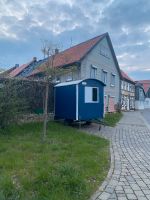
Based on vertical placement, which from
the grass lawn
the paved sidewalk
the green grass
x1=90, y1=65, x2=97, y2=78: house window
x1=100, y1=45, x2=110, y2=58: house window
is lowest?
the paved sidewalk

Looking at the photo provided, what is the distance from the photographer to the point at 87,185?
17.2 ft

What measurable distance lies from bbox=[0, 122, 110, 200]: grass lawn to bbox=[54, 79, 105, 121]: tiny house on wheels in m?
4.73

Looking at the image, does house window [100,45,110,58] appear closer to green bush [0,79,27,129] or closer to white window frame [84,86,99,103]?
white window frame [84,86,99,103]

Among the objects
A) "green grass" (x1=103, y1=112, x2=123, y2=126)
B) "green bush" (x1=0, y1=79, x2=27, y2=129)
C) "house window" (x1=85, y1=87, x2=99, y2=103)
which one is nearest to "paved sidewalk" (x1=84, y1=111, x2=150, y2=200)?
"green bush" (x1=0, y1=79, x2=27, y2=129)

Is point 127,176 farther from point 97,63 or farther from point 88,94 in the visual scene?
point 97,63

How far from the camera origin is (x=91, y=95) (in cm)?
1561

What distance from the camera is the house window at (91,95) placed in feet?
50.3

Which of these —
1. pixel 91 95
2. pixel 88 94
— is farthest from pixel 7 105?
pixel 91 95

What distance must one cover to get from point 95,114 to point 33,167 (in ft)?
31.7

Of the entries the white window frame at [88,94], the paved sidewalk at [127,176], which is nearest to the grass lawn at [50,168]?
the paved sidewalk at [127,176]

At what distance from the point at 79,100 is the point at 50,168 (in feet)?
29.1

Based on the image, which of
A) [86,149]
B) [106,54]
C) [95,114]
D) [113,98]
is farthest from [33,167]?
[113,98]

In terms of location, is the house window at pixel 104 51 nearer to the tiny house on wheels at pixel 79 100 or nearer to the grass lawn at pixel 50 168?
the tiny house on wheels at pixel 79 100

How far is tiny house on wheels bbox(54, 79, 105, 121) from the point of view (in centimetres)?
1479
